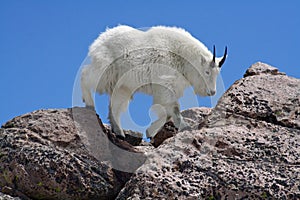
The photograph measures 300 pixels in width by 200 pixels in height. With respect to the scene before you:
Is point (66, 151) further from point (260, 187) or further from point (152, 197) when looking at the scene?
point (260, 187)

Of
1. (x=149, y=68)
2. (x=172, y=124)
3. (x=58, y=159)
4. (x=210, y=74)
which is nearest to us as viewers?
(x=58, y=159)

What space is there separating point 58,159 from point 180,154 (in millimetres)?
2162

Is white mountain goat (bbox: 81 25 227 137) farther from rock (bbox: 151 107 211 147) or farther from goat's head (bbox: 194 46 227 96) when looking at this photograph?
rock (bbox: 151 107 211 147)

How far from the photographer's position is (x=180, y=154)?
24.4 ft

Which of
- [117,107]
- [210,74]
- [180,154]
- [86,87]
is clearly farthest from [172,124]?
[180,154]

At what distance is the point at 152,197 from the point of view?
6.91 metres

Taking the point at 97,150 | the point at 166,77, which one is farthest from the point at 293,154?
the point at 166,77

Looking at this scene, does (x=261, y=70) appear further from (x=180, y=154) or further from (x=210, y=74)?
(x=180, y=154)

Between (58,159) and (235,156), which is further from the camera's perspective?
(58,159)

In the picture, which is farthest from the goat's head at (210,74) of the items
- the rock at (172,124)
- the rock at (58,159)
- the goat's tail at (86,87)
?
the rock at (58,159)

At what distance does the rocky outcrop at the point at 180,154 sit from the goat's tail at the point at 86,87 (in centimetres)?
98

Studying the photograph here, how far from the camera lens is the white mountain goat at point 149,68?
10.9 meters

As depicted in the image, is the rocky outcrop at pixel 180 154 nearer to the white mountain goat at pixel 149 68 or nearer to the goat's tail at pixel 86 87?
the goat's tail at pixel 86 87

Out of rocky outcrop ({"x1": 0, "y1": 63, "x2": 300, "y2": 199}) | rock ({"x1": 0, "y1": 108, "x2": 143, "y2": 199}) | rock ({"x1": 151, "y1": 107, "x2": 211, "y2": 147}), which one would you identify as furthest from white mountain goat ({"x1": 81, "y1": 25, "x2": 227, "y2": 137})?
rock ({"x1": 0, "y1": 108, "x2": 143, "y2": 199})
